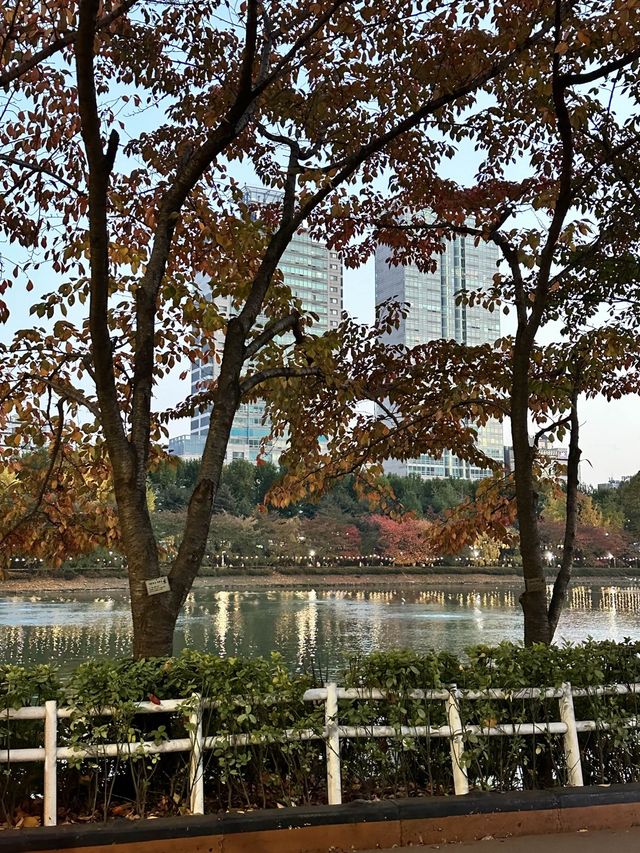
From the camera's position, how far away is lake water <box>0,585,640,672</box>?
21588 mm

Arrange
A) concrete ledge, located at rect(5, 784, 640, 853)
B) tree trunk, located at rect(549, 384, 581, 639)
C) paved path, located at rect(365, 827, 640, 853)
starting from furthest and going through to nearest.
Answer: tree trunk, located at rect(549, 384, 581, 639) < paved path, located at rect(365, 827, 640, 853) < concrete ledge, located at rect(5, 784, 640, 853)

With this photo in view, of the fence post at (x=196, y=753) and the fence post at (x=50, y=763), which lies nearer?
the fence post at (x=50, y=763)

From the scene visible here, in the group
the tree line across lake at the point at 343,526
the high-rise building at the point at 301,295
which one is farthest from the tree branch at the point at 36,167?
the high-rise building at the point at 301,295

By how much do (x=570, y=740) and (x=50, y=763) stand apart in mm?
3211

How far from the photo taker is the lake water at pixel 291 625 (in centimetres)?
2159

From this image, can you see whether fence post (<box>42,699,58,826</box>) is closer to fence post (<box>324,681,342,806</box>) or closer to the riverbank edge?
fence post (<box>324,681,342,806</box>)

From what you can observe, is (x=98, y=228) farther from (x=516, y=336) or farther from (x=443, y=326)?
(x=443, y=326)

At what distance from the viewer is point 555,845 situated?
4.36 m

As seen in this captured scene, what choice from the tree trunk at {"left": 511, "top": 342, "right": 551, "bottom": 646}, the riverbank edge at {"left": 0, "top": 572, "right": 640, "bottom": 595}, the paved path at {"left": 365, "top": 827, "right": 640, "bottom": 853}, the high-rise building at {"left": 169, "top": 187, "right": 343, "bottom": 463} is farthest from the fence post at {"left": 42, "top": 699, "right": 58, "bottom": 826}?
the high-rise building at {"left": 169, "top": 187, "right": 343, "bottom": 463}

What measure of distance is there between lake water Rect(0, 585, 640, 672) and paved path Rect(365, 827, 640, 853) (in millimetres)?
7666

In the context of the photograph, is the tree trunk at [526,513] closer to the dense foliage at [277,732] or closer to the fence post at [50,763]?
the dense foliage at [277,732]

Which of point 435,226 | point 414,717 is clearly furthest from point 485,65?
point 414,717

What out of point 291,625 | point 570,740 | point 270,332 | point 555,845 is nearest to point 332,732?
point 555,845

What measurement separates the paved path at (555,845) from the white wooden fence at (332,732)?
0.35 m
